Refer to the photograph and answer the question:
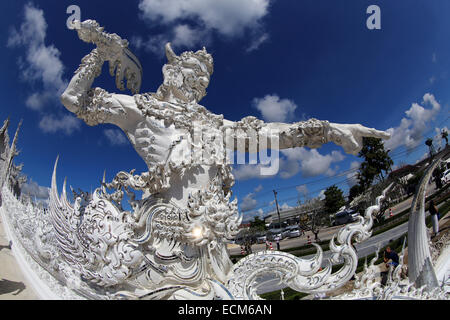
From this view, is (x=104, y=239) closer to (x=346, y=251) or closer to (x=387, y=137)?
(x=346, y=251)

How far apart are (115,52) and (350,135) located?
3283mm

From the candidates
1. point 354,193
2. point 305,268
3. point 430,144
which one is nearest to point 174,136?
point 305,268

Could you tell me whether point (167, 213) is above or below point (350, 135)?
below

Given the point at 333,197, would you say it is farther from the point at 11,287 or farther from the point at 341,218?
the point at 11,287

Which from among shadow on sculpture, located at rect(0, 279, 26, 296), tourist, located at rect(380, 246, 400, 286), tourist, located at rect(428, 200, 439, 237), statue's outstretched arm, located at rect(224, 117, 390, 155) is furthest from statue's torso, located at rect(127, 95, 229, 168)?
tourist, located at rect(428, 200, 439, 237)

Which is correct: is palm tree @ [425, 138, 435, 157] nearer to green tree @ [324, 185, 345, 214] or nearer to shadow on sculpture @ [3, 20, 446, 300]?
shadow on sculpture @ [3, 20, 446, 300]

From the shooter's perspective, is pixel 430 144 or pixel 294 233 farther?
pixel 294 233

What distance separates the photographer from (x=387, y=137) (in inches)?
112

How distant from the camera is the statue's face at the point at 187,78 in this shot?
345 cm

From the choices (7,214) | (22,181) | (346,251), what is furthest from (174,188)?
(22,181)

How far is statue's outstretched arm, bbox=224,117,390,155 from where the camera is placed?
2.97 m

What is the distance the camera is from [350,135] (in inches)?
116

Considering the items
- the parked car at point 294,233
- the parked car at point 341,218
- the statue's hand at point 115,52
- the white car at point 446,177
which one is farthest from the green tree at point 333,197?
the statue's hand at point 115,52
